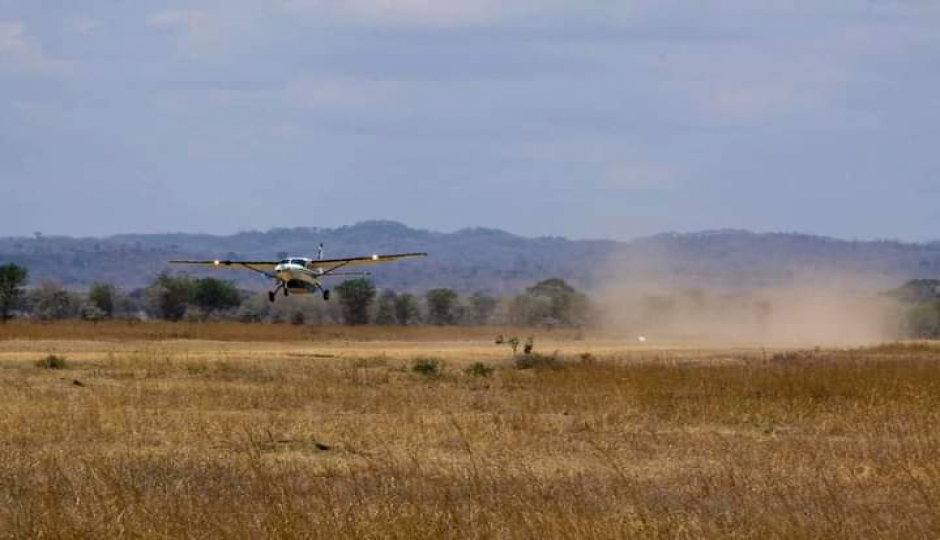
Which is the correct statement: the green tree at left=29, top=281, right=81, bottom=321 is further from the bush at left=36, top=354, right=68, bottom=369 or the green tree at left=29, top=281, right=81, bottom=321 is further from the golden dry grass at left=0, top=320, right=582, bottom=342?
the bush at left=36, top=354, right=68, bottom=369

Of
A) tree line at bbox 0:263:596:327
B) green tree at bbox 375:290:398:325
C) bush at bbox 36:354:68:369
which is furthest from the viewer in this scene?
green tree at bbox 375:290:398:325

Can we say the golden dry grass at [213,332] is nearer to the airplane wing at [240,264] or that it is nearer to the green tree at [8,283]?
the airplane wing at [240,264]

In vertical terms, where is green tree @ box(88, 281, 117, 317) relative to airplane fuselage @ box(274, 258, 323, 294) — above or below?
above

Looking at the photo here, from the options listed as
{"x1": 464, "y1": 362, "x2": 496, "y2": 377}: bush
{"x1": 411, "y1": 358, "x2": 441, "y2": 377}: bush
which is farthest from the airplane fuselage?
{"x1": 464, "y1": 362, "x2": 496, "y2": 377}: bush

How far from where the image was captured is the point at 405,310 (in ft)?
422

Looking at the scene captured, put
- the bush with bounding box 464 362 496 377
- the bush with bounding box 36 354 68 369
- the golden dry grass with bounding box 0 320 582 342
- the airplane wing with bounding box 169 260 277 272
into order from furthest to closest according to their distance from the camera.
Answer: the golden dry grass with bounding box 0 320 582 342, the airplane wing with bounding box 169 260 277 272, the bush with bounding box 464 362 496 377, the bush with bounding box 36 354 68 369

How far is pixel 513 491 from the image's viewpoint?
17438 mm

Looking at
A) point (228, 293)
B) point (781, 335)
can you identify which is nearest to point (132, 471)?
point (781, 335)

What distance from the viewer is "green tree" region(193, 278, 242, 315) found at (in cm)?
12400

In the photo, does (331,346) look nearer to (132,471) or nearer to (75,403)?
(75,403)

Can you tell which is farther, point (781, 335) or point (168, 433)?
point (781, 335)

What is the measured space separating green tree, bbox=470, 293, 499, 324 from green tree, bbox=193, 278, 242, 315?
21.6 m

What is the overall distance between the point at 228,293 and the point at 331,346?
199 feet

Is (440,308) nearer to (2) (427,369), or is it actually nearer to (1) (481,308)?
(1) (481,308)
